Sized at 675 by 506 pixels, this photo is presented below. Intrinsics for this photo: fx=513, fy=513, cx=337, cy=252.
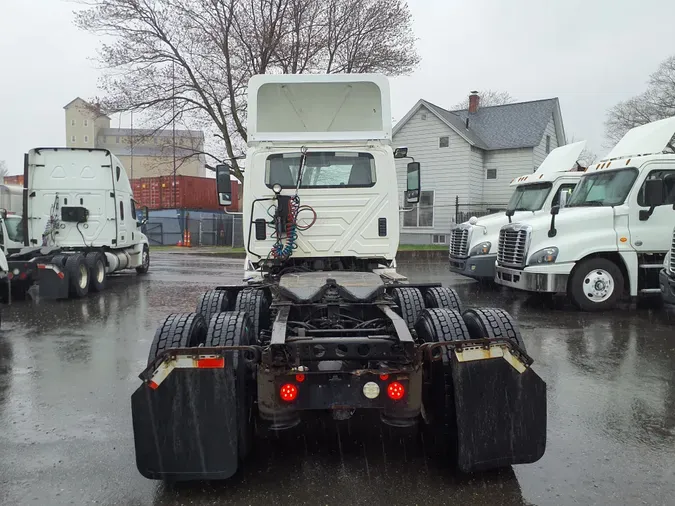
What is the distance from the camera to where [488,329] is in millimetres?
3510

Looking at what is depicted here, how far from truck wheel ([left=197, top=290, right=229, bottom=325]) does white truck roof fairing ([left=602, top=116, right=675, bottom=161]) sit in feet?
29.5

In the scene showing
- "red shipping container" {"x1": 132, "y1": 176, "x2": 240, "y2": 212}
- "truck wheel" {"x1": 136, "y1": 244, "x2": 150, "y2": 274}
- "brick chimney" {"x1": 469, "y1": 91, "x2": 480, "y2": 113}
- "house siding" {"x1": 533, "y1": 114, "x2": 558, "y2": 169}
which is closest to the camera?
"truck wheel" {"x1": 136, "y1": 244, "x2": 150, "y2": 274}

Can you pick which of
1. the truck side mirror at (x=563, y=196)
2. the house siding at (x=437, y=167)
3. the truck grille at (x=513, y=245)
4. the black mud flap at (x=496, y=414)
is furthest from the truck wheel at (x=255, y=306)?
the house siding at (x=437, y=167)

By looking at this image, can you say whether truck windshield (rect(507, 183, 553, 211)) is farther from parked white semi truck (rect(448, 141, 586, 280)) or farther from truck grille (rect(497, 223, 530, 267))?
truck grille (rect(497, 223, 530, 267))

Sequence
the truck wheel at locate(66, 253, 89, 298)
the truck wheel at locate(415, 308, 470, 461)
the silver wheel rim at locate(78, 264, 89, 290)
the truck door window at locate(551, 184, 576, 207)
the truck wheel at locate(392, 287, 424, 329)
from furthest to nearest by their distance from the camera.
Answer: the truck door window at locate(551, 184, 576, 207) → the silver wheel rim at locate(78, 264, 89, 290) → the truck wheel at locate(66, 253, 89, 298) → the truck wheel at locate(392, 287, 424, 329) → the truck wheel at locate(415, 308, 470, 461)

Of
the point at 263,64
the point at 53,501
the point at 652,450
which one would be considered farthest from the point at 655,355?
the point at 263,64

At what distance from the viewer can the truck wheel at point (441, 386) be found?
10.6 feet

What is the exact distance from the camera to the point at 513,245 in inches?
394

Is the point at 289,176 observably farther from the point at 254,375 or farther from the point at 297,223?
the point at 254,375

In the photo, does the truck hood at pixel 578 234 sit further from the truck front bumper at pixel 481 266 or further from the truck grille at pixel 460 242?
A: the truck grille at pixel 460 242

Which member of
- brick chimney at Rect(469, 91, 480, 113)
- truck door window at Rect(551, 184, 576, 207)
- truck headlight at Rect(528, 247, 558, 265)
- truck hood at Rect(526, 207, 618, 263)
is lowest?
truck headlight at Rect(528, 247, 558, 265)

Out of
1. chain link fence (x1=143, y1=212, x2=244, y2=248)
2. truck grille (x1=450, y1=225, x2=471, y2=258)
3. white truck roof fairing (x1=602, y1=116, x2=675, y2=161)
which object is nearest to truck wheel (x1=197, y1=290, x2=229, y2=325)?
truck grille (x1=450, y1=225, x2=471, y2=258)

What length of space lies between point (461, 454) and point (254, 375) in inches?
53.9

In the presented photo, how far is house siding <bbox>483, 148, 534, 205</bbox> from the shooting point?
81.1 ft
